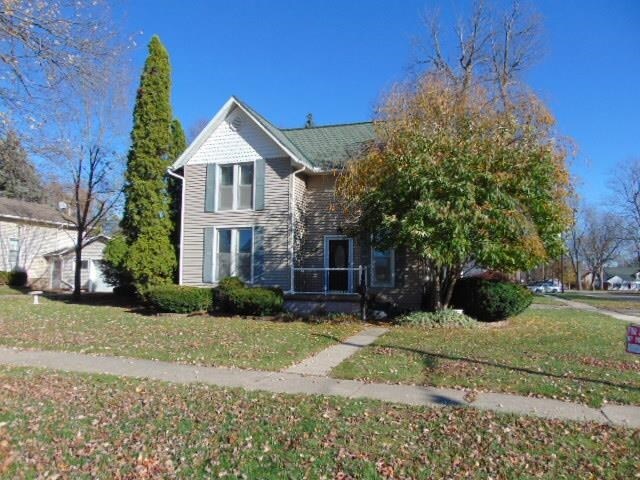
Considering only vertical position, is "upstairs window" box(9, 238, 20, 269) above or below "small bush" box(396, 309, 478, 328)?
above

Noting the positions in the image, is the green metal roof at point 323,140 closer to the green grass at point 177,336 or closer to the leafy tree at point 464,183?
the leafy tree at point 464,183

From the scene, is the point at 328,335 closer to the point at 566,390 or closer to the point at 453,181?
the point at 453,181

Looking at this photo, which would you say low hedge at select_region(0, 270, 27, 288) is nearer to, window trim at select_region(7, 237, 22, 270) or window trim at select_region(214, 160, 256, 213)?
window trim at select_region(7, 237, 22, 270)

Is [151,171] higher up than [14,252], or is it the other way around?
[151,171]

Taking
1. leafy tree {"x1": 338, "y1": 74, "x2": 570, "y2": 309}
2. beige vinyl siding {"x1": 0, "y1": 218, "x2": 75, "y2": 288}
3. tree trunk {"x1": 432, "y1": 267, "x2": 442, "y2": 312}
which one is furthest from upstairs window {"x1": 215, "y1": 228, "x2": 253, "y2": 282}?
beige vinyl siding {"x1": 0, "y1": 218, "x2": 75, "y2": 288}

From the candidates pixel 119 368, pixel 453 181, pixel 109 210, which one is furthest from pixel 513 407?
pixel 109 210

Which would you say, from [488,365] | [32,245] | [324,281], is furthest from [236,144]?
[32,245]

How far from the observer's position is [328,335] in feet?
39.5

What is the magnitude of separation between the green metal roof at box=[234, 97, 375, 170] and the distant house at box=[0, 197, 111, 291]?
1483 cm

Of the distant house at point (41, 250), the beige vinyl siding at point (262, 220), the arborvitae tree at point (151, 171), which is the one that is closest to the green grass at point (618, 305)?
the beige vinyl siding at point (262, 220)

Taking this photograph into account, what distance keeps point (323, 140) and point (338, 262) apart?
5.09 meters

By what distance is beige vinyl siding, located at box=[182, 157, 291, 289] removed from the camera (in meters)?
17.8

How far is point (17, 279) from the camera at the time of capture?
98.0 feet

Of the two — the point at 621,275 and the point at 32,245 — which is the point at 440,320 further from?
the point at 621,275
